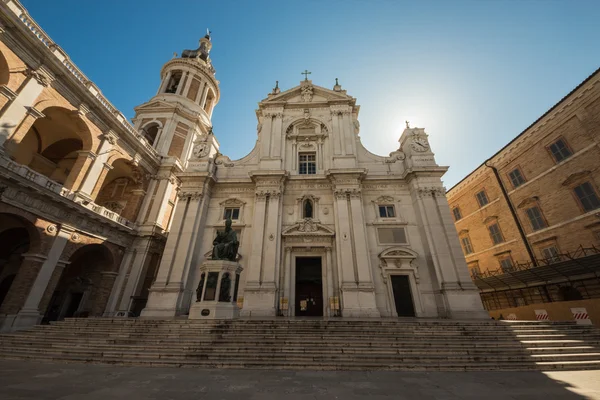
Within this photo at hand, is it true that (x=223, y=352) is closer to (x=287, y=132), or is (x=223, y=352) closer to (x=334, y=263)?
(x=334, y=263)

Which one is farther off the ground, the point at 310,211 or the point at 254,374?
the point at 310,211

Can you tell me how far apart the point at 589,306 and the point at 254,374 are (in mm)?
17153

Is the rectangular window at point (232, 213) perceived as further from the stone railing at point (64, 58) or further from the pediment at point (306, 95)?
the pediment at point (306, 95)

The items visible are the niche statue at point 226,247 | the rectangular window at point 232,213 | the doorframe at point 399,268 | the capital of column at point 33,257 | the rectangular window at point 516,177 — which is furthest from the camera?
the rectangular window at point 516,177

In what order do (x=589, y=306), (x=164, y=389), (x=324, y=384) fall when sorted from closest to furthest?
(x=164, y=389) < (x=324, y=384) < (x=589, y=306)

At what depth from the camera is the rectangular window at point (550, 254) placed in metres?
17.7

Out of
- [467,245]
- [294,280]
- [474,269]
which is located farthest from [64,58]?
[474,269]

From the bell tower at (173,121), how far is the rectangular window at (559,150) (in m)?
28.4

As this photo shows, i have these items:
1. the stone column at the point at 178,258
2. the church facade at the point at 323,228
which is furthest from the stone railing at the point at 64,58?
the stone column at the point at 178,258

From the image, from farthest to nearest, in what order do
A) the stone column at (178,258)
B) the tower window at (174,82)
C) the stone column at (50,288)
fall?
the tower window at (174,82) → the stone column at (178,258) → the stone column at (50,288)

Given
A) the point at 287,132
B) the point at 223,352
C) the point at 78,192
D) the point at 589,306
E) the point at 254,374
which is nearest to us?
the point at 254,374

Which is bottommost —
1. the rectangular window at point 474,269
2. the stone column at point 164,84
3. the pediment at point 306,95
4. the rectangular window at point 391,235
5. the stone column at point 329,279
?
the stone column at point 329,279

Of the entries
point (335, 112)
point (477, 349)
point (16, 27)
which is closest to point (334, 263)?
point (477, 349)

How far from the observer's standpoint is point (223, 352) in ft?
26.6
